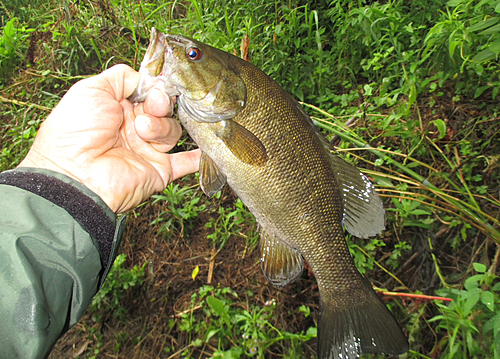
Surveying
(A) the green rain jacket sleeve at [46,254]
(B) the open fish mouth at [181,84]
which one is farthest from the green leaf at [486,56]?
(A) the green rain jacket sleeve at [46,254]

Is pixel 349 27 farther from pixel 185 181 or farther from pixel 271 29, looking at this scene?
pixel 185 181

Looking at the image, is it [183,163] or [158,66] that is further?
[183,163]

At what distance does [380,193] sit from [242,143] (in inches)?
61.0

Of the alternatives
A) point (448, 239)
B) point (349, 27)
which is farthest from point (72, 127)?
point (448, 239)

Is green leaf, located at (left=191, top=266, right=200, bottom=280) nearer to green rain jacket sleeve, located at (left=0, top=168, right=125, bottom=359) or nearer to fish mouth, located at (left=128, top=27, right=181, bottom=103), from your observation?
green rain jacket sleeve, located at (left=0, top=168, right=125, bottom=359)

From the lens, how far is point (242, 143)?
1.61 meters

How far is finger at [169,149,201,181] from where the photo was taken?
222cm

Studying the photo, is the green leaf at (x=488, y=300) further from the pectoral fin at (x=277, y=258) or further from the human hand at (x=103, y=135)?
the human hand at (x=103, y=135)

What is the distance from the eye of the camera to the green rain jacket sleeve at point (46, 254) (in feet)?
4.03

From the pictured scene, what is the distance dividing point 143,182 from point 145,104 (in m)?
0.54

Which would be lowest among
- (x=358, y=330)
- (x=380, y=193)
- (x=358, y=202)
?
(x=358, y=330)

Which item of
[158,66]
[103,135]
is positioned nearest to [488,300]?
[158,66]

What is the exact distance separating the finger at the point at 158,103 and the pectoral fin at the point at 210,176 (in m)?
0.32

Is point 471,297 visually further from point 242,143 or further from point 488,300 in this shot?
point 242,143
